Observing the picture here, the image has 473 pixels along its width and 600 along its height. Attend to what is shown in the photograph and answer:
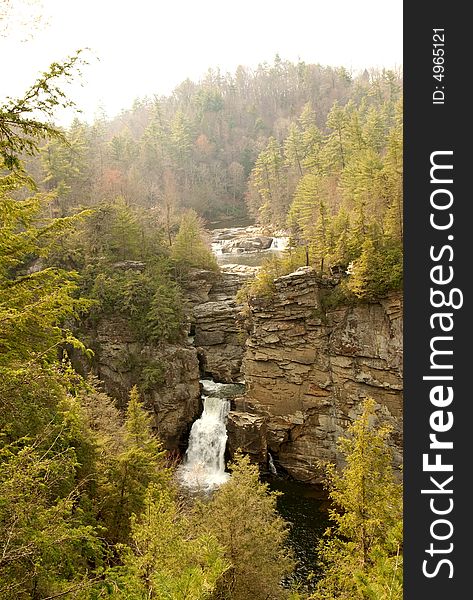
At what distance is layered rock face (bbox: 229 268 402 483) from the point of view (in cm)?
2388

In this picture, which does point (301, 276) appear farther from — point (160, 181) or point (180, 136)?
point (180, 136)

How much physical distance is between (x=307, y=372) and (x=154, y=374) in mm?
9026

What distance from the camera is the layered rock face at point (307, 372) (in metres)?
23.9

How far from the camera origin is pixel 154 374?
88.7 ft

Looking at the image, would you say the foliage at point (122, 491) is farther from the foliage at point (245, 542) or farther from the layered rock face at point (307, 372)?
the layered rock face at point (307, 372)

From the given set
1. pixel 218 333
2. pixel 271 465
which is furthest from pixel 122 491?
pixel 218 333

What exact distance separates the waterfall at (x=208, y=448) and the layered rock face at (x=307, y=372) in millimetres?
1359

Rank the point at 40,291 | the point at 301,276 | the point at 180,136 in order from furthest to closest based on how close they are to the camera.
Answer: the point at 180,136
the point at 301,276
the point at 40,291

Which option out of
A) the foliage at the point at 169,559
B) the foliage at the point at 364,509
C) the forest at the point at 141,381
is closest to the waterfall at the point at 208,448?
the forest at the point at 141,381

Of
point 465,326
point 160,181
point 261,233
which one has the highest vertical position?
point 160,181

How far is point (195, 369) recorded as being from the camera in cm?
2828

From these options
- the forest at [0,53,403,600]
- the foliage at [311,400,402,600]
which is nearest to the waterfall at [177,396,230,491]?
the forest at [0,53,403,600]

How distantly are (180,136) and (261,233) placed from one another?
30.7m

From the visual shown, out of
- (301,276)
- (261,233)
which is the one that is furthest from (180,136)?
(301,276)
